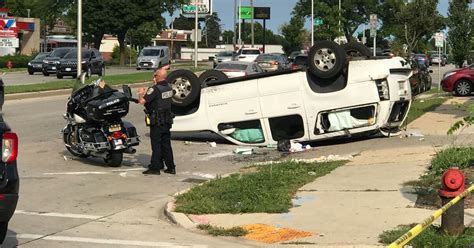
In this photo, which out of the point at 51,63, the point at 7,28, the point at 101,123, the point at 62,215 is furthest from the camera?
the point at 51,63

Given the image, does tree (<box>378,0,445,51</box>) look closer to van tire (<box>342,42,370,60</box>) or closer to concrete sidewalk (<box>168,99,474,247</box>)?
van tire (<box>342,42,370,60</box>)

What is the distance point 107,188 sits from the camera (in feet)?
31.9

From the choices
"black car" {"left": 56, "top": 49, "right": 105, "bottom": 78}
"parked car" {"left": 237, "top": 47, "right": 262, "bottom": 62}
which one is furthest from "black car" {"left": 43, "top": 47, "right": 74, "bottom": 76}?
"parked car" {"left": 237, "top": 47, "right": 262, "bottom": 62}

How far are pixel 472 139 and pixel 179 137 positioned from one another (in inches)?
268

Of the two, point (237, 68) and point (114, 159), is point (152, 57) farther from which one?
Result: point (114, 159)

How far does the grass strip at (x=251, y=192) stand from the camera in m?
7.90

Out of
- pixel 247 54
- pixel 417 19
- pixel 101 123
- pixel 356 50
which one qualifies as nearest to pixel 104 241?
pixel 101 123

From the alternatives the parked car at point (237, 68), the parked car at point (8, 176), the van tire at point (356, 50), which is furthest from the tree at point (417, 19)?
the parked car at point (8, 176)

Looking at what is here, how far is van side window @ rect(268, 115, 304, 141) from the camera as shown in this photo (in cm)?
1368

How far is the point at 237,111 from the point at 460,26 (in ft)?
77.7

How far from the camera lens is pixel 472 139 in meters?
13.3

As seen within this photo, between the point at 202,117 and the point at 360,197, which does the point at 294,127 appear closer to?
the point at 202,117

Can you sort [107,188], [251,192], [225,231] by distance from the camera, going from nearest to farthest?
[225,231] < [251,192] < [107,188]

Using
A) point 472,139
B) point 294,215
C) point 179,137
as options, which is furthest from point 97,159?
point 472,139
